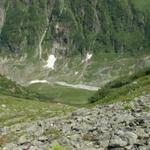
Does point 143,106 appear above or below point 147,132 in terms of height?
above

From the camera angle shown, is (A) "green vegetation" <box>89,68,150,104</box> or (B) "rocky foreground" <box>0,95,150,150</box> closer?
(B) "rocky foreground" <box>0,95,150,150</box>

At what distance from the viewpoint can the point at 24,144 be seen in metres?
27.4

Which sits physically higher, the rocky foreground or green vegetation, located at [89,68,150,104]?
green vegetation, located at [89,68,150,104]

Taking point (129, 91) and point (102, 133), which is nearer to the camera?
point (102, 133)

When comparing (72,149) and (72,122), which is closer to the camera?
(72,149)

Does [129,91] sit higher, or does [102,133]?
[129,91]

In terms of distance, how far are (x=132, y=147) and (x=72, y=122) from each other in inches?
438

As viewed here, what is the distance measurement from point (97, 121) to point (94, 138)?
3.89 m

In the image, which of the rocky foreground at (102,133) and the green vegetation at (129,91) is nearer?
the rocky foreground at (102,133)

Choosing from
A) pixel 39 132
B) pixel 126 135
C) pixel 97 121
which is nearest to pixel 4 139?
pixel 39 132

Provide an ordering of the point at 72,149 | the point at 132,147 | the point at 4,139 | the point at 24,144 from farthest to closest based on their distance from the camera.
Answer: the point at 4,139 → the point at 24,144 → the point at 72,149 → the point at 132,147

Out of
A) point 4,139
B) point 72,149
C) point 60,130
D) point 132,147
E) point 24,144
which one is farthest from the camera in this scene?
point 4,139

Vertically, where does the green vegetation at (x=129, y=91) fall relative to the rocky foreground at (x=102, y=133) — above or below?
above

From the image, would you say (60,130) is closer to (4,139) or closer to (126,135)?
(4,139)
